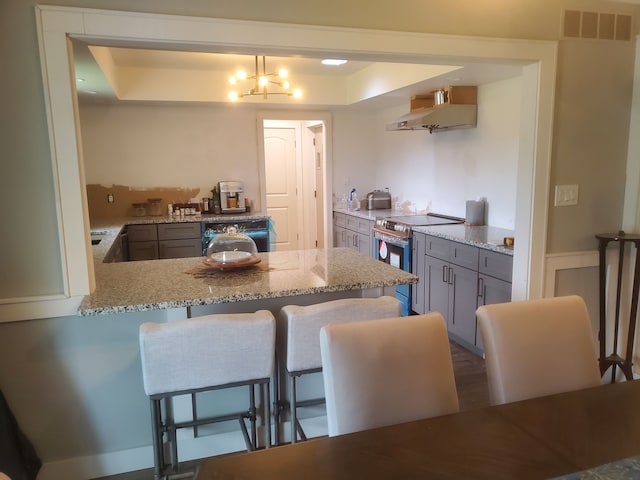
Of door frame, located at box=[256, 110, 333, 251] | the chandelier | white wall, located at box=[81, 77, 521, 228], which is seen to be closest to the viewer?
the chandelier

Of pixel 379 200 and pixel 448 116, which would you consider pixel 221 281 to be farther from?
pixel 379 200

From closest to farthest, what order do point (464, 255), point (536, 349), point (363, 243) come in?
point (536, 349), point (464, 255), point (363, 243)

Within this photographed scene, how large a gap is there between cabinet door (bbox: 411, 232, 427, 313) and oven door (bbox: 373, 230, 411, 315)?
0.20 feet

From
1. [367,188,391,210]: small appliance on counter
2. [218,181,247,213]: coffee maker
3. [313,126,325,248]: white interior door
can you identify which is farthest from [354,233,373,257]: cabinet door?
[218,181,247,213]: coffee maker

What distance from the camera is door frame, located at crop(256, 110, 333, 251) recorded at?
5438 millimetres

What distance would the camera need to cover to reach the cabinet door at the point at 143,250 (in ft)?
15.0

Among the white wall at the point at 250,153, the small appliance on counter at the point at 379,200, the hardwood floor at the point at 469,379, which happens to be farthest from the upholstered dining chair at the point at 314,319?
the small appliance on counter at the point at 379,200

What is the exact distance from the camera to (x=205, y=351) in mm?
1683

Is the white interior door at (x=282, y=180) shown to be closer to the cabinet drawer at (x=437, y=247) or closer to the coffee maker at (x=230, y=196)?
A: the coffee maker at (x=230, y=196)

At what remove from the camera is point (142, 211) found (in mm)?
5039

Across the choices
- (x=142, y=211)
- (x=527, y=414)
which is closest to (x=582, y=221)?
(x=527, y=414)

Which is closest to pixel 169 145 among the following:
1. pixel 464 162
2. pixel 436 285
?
pixel 464 162

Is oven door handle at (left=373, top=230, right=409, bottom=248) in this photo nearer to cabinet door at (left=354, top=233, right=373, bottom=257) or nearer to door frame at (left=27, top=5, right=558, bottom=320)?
cabinet door at (left=354, top=233, right=373, bottom=257)

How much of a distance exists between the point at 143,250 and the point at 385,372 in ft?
12.7
